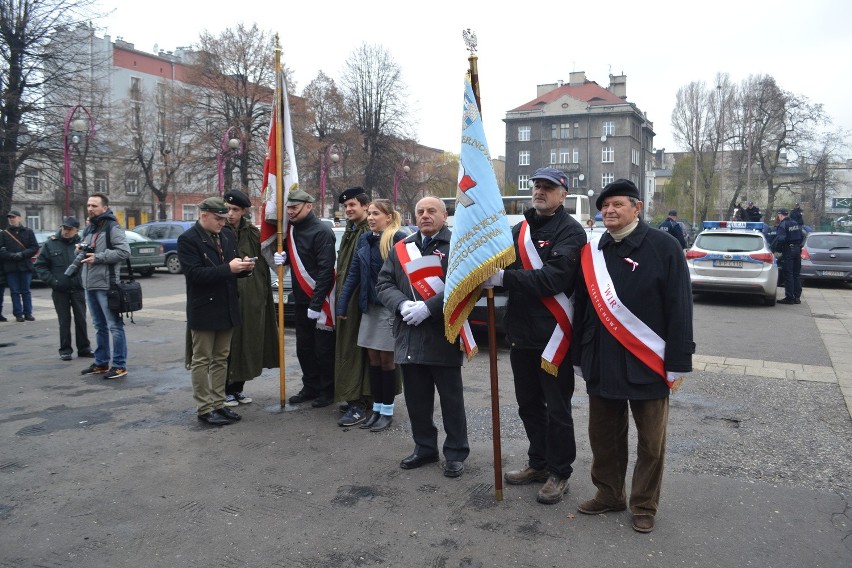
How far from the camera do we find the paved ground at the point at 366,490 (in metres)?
3.51

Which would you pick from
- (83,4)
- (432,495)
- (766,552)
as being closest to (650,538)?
(766,552)

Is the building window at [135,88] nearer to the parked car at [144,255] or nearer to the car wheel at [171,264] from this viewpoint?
the car wheel at [171,264]

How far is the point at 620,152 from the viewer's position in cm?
8281

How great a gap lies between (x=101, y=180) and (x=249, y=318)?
161ft

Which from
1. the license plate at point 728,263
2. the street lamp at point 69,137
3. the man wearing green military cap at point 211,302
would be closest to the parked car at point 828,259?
the license plate at point 728,263

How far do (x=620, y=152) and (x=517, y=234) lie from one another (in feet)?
274

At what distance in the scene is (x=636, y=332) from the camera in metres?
3.65

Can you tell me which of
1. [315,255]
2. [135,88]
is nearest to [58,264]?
[315,255]

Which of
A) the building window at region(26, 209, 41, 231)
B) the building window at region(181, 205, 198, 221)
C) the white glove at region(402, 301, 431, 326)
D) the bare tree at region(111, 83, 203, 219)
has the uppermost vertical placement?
the bare tree at region(111, 83, 203, 219)

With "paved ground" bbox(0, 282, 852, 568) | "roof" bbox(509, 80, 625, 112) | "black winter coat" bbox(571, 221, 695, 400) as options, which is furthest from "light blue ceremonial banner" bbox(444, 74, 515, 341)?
"roof" bbox(509, 80, 625, 112)

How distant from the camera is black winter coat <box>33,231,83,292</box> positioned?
8.50 m

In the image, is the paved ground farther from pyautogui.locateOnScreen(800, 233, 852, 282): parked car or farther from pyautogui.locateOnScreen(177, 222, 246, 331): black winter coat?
pyautogui.locateOnScreen(800, 233, 852, 282): parked car

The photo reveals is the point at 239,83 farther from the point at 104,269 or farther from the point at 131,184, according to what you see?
the point at 104,269

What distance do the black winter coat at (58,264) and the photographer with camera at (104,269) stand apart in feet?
3.67
